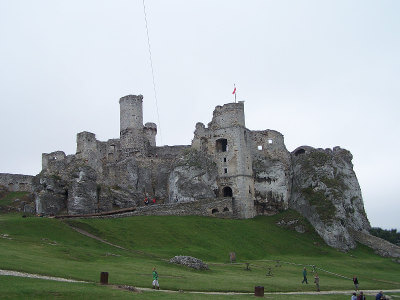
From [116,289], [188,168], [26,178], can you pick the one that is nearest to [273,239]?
[188,168]

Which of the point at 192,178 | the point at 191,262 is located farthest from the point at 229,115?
the point at 191,262

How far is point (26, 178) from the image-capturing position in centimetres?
9319

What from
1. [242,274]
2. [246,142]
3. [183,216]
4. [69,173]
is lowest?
[242,274]

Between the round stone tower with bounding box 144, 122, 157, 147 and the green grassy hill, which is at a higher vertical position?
the round stone tower with bounding box 144, 122, 157, 147

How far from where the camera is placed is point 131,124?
85.1m

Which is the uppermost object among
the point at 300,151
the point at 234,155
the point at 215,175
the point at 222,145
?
the point at 300,151

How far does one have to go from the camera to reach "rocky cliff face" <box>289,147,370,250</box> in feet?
237

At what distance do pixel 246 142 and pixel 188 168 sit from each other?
12.3 m

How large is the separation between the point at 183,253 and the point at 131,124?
39.6 m

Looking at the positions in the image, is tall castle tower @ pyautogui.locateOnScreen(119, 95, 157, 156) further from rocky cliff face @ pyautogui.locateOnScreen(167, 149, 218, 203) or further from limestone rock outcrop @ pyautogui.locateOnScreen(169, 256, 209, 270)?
limestone rock outcrop @ pyautogui.locateOnScreen(169, 256, 209, 270)

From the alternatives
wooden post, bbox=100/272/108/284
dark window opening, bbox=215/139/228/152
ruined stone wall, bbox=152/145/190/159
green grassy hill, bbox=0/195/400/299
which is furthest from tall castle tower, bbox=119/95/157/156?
wooden post, bbox=100/272/108/284

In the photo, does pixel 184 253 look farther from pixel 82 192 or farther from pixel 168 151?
pixel 168 151

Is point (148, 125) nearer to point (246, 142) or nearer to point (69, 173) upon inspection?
point (246, 142)

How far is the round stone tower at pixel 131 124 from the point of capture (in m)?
84.6
